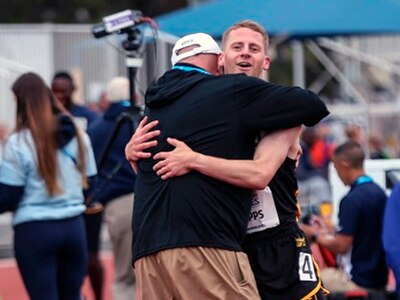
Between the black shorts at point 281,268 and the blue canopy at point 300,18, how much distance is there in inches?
381

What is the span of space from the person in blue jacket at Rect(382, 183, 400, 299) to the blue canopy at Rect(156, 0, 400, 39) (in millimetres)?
7817

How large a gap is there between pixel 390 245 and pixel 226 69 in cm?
218

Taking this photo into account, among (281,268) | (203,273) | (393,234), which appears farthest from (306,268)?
(393,234)

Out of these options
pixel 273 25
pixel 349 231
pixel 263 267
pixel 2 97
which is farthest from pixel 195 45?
pixel 2 97

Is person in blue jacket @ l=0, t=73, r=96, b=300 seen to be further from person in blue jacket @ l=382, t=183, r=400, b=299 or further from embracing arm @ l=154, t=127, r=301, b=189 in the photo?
embracing arm @ l=154, t=127, r=301, b=189

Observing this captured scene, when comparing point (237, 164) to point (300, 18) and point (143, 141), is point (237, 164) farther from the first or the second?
point (300, 18)

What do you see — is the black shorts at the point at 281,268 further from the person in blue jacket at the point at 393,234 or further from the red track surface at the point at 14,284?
the red track surface at the point at 14,284

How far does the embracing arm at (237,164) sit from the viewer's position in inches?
189

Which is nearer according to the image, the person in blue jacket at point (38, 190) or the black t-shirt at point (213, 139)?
the black t-shirt at point (213, 139)

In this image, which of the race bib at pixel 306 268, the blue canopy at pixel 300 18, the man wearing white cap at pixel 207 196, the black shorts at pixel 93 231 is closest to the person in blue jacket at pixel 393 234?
the race bib at pixel 306 268

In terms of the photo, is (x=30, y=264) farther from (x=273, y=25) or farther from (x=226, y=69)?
(x=273, y=25)

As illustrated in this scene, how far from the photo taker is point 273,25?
1473 cm

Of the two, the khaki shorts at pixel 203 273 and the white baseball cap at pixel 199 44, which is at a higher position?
the white baseball cap at pixel 199 44

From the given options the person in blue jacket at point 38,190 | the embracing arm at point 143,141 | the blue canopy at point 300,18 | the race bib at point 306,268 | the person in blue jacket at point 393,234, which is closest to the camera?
the embracing arm at point 143,141
